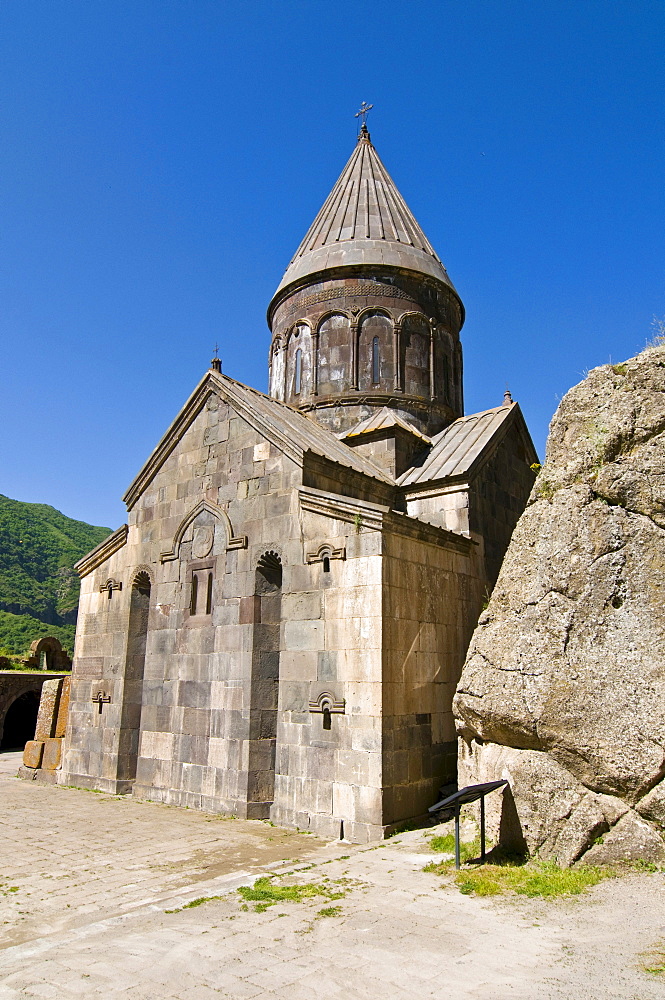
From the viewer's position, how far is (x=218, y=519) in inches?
430

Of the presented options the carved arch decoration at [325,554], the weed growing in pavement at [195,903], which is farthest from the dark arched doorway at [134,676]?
the weed growing in pavement at [195,903]

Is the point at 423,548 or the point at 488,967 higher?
the point at 423,548

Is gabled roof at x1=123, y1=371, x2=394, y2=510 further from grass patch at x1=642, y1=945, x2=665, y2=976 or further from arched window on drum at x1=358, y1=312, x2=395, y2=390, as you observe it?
grass patch at x1=642, y1=945, x2=665, y2=976

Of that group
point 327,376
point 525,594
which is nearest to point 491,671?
point 525,594

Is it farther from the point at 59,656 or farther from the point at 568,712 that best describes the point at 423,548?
the point at 59,656

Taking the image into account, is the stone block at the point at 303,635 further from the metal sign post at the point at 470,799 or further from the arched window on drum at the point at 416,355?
the arched window on drum at the point at 416,355

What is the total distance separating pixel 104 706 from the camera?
12.1 m

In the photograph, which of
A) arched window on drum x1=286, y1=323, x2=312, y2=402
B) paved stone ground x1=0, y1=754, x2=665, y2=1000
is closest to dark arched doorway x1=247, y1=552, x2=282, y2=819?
paved stone ground x1=0, y1=754, x2=665, y2=1000

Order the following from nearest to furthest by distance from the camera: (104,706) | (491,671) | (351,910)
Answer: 1. (351,910)
2. (491,671)
3. (104,706)

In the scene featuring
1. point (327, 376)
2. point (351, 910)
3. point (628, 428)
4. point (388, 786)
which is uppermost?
point (327, 376)

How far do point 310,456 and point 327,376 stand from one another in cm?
536

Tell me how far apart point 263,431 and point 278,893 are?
6.31 m

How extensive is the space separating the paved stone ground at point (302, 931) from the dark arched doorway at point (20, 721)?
1405 cm

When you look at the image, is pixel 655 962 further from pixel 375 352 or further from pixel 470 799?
pixel 375 352
